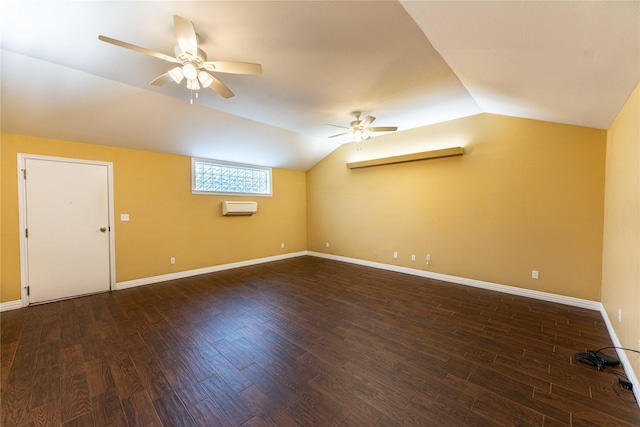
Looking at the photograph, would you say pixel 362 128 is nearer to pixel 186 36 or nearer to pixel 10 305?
pixel 186 36

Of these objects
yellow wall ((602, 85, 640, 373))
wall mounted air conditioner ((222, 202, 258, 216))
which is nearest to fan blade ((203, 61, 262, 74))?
yellow wall ((602, 85, 640, 373))

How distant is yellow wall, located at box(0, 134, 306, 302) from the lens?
330 cm

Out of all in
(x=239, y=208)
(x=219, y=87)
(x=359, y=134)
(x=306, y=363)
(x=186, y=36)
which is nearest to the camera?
(x=186, y=36)

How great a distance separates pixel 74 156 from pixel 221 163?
232 centimetres

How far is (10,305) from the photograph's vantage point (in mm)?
3273

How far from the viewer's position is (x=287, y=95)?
330 cm

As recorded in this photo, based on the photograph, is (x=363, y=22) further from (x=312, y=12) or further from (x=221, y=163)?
(x=221, y=163)

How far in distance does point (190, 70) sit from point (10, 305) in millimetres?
4152

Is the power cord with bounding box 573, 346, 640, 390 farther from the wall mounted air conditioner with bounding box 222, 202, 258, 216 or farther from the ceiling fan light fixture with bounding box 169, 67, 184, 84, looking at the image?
the wall mounted air conditioner with bounding box 222, 202, 258, 216

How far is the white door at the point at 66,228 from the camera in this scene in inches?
136

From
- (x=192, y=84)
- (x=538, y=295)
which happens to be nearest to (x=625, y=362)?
(x=538, y=295)

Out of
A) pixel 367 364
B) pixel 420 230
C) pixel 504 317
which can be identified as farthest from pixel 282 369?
pixel 420 230

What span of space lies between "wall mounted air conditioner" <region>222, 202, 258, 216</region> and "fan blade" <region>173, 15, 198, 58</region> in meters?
3.68

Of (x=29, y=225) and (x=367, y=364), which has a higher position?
(x=29, y=225)
